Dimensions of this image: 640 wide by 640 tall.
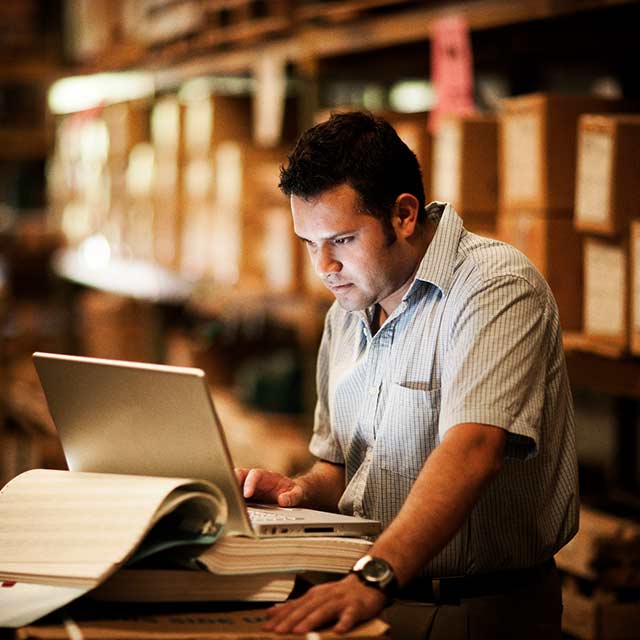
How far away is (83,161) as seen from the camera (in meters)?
7.15

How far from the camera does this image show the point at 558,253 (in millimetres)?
2994

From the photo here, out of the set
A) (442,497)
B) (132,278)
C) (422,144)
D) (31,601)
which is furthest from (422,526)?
(132,278)

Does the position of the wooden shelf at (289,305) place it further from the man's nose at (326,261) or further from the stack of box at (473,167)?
the man's nose at (326,261)

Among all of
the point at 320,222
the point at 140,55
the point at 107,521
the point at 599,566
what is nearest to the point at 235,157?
the point at 140,55

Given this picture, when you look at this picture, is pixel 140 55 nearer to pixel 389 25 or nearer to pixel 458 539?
pixel 389 25

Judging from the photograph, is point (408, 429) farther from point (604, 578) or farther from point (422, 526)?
point (604, 578)

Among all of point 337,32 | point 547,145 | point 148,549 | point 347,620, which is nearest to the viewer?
point 347,620

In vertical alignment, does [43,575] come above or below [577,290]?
below

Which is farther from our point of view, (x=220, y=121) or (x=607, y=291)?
(x=220, y=121)

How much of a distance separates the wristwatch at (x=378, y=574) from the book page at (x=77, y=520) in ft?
0.72

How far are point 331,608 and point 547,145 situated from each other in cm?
162

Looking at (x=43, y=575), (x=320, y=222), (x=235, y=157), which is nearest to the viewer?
(x=43, y=575)

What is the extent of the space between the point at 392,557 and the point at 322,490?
615mm

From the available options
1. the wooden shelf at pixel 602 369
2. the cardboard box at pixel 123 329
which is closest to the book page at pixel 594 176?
the wooden shelf at pixel 602 369
